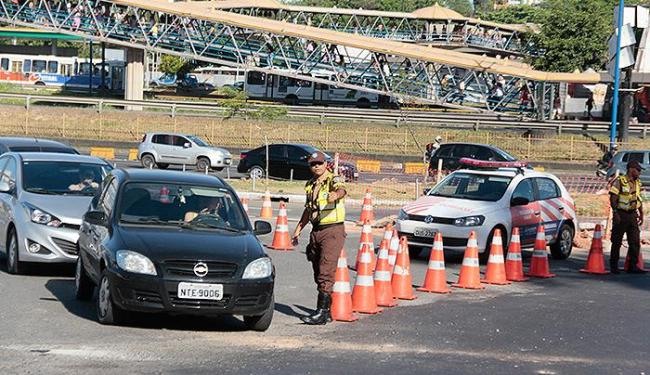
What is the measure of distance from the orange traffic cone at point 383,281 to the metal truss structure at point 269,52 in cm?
5177

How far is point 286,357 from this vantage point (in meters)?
10.1

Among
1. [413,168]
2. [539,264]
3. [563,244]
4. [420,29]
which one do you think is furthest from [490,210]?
[420,29]

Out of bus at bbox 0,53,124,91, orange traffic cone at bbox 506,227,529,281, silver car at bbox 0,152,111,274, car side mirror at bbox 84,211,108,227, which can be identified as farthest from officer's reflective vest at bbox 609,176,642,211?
bus at bbox 0,53,124,91

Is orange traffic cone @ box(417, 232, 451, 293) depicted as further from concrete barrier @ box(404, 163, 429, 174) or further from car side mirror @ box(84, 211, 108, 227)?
concrete barrier @ box(404, 163, 429, 174)

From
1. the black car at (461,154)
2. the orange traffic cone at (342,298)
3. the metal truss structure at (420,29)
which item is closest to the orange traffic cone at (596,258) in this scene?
the orange traffic cone at (342,298)

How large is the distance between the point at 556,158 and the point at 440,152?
13798 millimetres

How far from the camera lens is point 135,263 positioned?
10969mm

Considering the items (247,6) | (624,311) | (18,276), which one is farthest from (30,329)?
(247,6)

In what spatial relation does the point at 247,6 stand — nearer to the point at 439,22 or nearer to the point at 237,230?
the point at 439,22

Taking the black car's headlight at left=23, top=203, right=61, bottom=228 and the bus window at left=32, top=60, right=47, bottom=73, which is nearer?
the black car's headlight at left=23, top=203, right=61, bottom=228

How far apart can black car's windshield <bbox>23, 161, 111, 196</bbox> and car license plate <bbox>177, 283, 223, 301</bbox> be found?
17.5 ft

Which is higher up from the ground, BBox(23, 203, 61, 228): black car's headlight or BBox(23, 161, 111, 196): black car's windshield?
BBox(23, 161, 111, 196): black car's windshield

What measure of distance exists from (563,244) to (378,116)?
40305mm

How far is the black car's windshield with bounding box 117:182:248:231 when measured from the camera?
12039 millimetres
